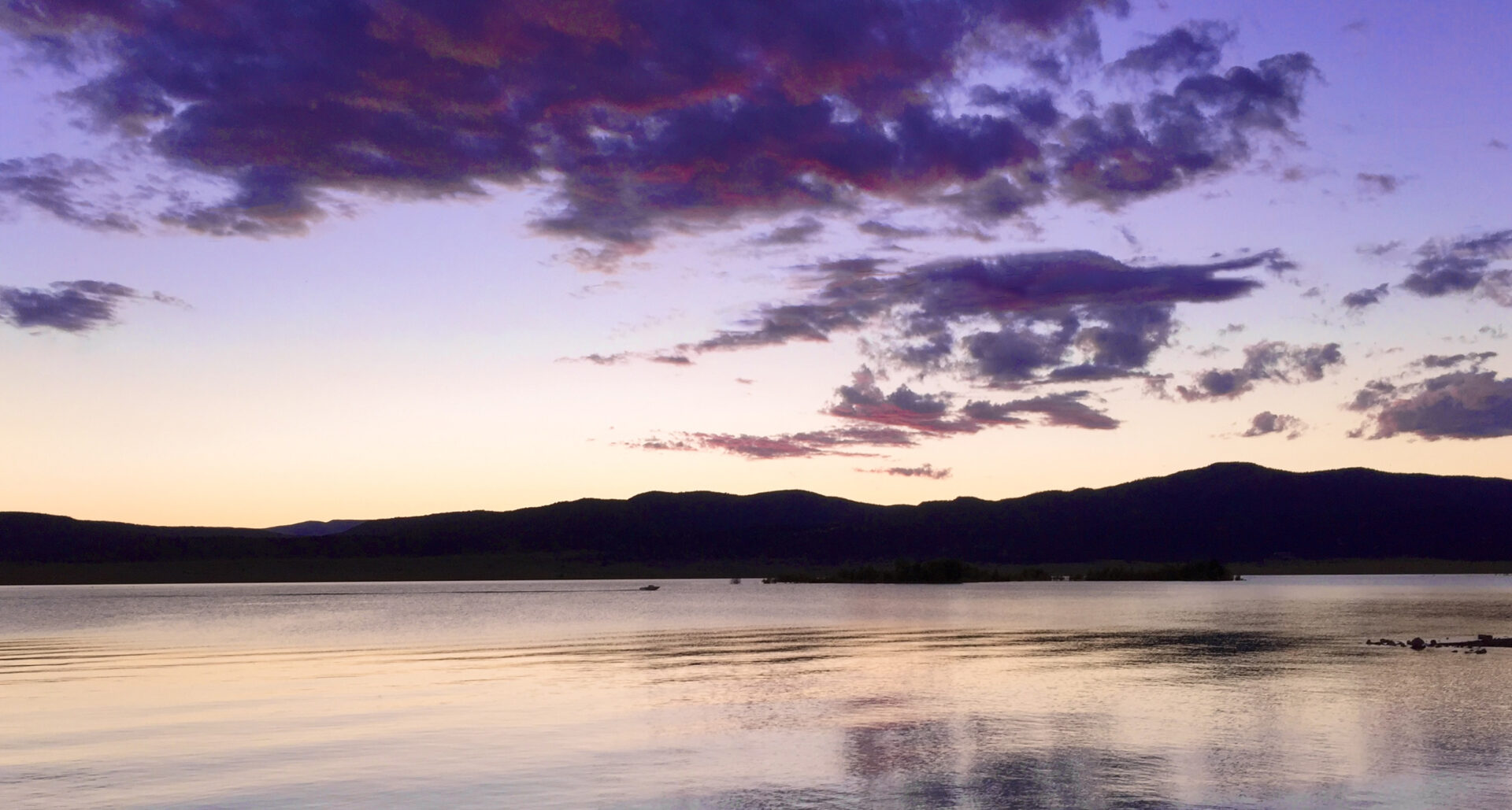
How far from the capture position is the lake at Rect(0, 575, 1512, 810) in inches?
1084

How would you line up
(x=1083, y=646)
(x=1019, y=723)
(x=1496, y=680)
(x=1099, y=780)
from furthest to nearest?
1. (x=1083, y=646)
2. (x=1496, y=680)
3. (x=1019, y=723)
4. (x=1099, y=780)

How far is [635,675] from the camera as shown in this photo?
181 feet

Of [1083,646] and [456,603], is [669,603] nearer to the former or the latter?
[456,603]

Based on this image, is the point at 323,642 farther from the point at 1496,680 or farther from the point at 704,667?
the point at 1496,680

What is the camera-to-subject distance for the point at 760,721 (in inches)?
1539

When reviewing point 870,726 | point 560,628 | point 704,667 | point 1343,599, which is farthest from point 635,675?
point 1343,599

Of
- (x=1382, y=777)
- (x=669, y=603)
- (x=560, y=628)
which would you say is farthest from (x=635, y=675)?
(x=669, y=603)

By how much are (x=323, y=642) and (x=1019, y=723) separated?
5889 centimetres

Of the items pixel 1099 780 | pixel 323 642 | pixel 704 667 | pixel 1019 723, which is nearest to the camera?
pixel 1099 780

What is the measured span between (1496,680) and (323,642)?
69546 millimetres

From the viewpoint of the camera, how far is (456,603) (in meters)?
166

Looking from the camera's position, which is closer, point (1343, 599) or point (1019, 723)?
point (1019, 723)

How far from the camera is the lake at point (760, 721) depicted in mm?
27531

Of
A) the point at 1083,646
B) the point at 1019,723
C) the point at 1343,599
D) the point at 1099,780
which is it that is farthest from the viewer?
the point at 1343,599
